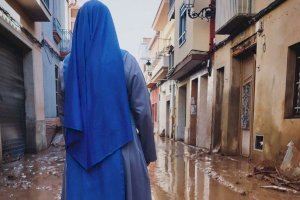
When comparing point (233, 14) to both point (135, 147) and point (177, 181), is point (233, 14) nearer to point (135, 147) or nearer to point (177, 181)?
point (177, 181)

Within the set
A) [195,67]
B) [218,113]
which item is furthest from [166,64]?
[218,113]

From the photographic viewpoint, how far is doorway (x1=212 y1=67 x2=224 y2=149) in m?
9.37

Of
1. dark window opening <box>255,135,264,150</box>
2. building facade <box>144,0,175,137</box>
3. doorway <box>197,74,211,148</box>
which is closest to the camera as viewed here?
dark window opening <box>255,135,264,150</box>

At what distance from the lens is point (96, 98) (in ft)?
5.92

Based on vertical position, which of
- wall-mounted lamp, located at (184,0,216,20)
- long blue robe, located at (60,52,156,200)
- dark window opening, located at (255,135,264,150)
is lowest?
dark window opening, located at (255,135,264,150)

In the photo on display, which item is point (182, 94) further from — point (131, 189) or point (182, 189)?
point (131, 189)

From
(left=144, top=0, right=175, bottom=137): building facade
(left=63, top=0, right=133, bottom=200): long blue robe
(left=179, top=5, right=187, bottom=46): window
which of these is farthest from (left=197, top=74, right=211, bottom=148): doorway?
(left=63, top=0, right=133, bottom=200): long blue robe

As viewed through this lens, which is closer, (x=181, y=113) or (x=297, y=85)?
(x=297, y=85)

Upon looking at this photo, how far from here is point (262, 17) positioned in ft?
21.8

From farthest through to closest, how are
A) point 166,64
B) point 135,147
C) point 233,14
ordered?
point 166,64
point 233,14
point 135,147

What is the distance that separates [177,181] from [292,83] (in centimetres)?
295

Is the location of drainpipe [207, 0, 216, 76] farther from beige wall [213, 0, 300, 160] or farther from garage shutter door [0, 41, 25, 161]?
garage shutter door [0, 41, 25, 161]

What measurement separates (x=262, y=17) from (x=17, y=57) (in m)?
6.84

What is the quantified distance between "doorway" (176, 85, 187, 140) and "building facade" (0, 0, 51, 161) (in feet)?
26.9
